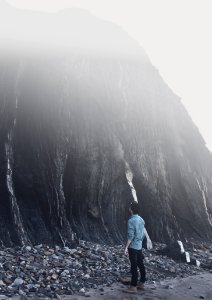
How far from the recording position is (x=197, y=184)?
97.8ft

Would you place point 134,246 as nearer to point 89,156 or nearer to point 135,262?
point 135,262

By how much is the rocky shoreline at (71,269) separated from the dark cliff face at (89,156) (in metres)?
1.81

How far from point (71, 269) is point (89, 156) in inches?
422

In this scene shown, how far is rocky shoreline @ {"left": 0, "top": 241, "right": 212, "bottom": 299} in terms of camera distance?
34.8 ft

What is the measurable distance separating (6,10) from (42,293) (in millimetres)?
30997

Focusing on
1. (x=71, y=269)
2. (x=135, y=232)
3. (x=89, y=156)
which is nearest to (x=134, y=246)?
(x=135, y=232)

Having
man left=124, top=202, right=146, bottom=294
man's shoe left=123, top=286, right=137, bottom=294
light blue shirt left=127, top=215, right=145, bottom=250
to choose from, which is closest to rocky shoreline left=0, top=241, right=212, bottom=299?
man's shoe left=123, top=286, right=137, bottom=294

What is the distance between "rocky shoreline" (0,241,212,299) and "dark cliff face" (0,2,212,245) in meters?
1.81

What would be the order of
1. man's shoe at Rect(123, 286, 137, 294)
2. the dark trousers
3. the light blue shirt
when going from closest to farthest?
man's shoe at Rect(123, 286, 137, 294) < the dark trousers < the light blue shirt

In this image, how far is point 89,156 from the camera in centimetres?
2297

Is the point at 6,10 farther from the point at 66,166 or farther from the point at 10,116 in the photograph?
the point at 66,166

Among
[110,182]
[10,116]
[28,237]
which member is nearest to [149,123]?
[110,182]

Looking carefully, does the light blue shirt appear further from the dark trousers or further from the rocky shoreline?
the rocky shoreline

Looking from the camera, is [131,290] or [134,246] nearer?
[131,290]
